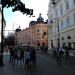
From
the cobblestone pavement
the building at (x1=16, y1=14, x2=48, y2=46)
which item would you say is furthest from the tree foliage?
the building at (x1=16, y1=14, x2=48, y2=46)

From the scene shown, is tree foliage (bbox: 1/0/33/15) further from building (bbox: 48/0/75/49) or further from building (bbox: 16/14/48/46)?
building (bbox: 16/14/48/46)

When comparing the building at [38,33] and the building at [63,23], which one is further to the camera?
the building at [38,33]

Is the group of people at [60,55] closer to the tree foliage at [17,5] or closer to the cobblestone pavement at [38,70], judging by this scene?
the cobblestone pavement at [38,70]

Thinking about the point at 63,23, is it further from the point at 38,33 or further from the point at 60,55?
the point at 38,33

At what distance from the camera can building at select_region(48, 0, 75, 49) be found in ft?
193

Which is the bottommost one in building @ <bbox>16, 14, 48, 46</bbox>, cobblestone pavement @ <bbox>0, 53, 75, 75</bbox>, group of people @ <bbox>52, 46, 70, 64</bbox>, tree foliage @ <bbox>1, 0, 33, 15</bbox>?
cobblestone pavement @ <bbox>0, 53, 75, 75</bbox>

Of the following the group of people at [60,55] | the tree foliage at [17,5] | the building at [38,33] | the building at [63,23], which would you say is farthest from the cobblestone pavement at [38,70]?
the building at [38,33]

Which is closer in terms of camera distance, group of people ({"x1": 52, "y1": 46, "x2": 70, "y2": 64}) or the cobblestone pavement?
the cobblestone pavement

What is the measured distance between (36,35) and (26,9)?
114758 mm

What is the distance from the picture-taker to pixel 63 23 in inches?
2662

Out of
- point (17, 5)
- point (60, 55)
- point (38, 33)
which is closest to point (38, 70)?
point (17, 5)

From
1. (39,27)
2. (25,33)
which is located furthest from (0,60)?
(25,33)

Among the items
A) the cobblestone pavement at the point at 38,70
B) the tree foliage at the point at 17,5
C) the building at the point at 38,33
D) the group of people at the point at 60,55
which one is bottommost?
the cobblestone pavement at the point at 38,70

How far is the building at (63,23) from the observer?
58.9 m
